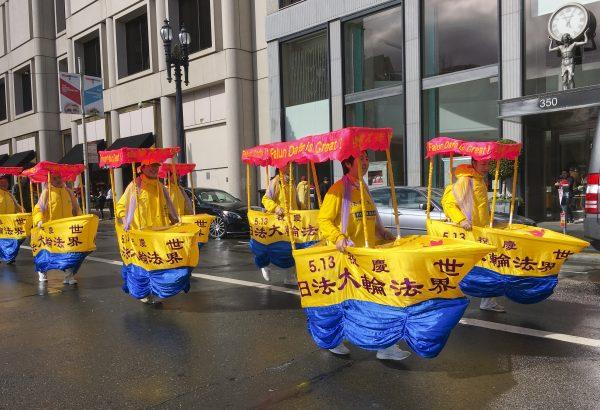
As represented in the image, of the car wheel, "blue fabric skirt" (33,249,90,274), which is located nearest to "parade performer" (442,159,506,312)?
"blue fabric skirt" (33,249,90,274)

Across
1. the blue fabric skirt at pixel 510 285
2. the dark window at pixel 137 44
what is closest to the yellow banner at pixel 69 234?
the blue fabric skirt at pixel 510 285

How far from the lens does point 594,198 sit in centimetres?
702

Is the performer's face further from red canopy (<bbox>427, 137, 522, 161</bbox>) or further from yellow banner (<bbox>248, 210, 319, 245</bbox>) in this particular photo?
red canopy (<bbox>427, 137, 522, 161</bbox>)

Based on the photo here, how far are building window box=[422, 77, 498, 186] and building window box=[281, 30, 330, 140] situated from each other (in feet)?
14.2

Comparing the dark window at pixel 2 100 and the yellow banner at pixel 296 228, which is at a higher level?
the dark window at pixel 2 100

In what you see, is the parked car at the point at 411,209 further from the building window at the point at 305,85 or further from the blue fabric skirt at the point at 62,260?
the building window at the point at 305,85

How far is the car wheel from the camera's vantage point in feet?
47.3

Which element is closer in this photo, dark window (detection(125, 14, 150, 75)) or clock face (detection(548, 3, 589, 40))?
clock face (detection(548, 3, 589, 40))

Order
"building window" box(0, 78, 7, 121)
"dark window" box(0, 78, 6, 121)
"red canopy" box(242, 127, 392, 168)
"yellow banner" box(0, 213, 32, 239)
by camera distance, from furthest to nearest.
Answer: "dark window" box(0, 78, 6, 121) → "building window" box(0, 78, 7, 121) → "yellow banner" box(0, 213, 32, 239) → "red canopy" box(242, 127, 392, 168)

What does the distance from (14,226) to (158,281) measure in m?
5.74

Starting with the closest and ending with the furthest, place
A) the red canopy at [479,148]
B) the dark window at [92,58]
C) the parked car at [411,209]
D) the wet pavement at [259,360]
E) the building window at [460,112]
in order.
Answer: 1. the wet pavement at [259,360]
2. the red canopy at [479,148]
3. the parked car at [411,209]
4. the building window at [460,112]
5. the dark window at [92,58]

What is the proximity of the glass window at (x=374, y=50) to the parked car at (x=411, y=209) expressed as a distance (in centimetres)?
694

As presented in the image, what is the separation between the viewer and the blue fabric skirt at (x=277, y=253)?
7902 millimetres

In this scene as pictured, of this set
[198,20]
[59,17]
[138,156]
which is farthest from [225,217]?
[59,17]
